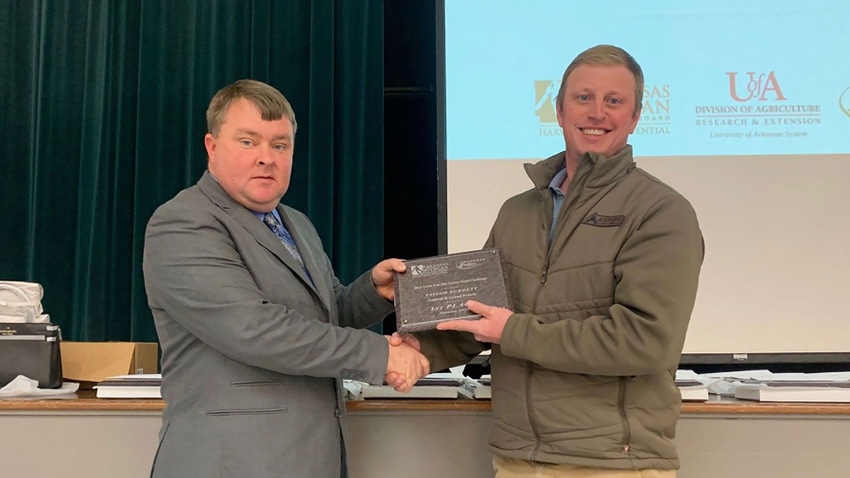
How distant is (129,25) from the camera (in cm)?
388

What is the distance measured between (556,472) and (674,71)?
2147mm

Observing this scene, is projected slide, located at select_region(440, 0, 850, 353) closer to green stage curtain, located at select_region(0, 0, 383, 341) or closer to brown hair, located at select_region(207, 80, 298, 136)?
green stage curtain, located at select_region(0, 0, 383, 341)

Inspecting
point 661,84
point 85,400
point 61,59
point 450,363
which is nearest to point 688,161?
point 661,84

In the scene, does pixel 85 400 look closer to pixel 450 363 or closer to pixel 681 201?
pixel 450 363

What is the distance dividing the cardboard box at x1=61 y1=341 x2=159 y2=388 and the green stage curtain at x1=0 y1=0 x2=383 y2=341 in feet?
3.92

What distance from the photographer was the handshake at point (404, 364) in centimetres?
186

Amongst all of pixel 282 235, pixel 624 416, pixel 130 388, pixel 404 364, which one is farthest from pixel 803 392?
pixel 130 388

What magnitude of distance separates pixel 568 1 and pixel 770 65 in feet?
3.00

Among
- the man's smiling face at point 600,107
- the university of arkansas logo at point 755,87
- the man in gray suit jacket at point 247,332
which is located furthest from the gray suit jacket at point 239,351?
the university of arkansas logo at point 755,87

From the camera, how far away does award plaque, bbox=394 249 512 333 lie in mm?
1828

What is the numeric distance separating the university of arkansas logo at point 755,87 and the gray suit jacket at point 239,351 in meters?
2.17

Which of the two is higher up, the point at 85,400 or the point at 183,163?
the point at 183,163

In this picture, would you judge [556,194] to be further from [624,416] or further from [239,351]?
[239,351]

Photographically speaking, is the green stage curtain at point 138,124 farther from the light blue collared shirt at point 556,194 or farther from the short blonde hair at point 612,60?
the short blonde hair at point 612,60
